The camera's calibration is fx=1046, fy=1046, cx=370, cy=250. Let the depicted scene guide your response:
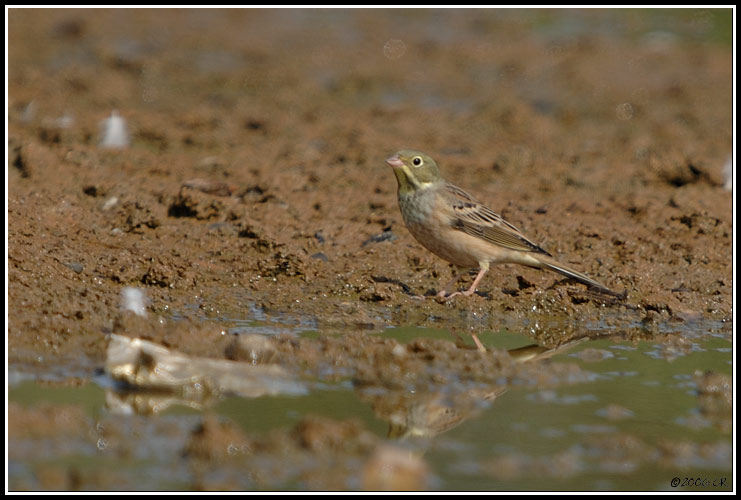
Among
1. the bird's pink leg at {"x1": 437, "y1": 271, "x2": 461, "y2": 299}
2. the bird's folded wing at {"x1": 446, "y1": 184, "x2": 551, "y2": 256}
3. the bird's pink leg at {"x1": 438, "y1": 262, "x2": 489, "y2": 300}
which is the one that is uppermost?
the bird's folded wing at {"x1": 446, "y1": 184, "x2": 551, "y2": 256}

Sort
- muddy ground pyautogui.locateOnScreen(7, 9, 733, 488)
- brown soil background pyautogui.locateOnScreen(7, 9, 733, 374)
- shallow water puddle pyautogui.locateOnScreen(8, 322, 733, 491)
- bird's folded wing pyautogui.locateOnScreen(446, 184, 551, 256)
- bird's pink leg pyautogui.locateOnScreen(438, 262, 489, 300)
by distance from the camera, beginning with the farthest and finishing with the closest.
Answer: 1. bird's folded wing pyautogui.locateOnScreen(446, 184, 551, 256)
2. bird's pink leg pyautogui.locateOnScreen(438, 262, 489, 300)
3. brown soil background pyautogui.locateOnScreen(7, 9, 733, 374)
4. muddy ground pyautogui.locateOnScreen(7, 9, 733, 488)
5. shallow water puddle pyautogui.locateOnScreen(8, 322, 733, 491)

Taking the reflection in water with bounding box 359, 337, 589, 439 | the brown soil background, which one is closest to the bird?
the brown soil background

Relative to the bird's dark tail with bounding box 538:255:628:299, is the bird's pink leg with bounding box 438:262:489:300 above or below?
below

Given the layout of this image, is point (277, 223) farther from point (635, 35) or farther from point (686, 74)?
point (635, 35)

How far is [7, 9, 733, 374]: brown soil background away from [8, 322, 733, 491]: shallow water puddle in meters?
0.96

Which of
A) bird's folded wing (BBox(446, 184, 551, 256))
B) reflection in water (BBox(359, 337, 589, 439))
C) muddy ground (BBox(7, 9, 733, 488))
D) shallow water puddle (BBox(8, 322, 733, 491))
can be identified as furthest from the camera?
bird's folded wing (BBox(446, 184, 551, 256))

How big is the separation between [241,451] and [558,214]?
20.6 feet

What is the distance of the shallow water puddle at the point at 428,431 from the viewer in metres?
5.07

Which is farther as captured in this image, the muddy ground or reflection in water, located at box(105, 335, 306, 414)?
the muddy ground

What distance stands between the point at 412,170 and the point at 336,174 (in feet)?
9.51

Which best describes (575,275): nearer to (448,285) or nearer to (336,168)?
(448,285)

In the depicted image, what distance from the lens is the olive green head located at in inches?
355

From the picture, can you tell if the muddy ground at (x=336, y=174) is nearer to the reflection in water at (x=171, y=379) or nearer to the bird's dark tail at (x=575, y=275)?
the bird's dark tail at (x=575, y=275)

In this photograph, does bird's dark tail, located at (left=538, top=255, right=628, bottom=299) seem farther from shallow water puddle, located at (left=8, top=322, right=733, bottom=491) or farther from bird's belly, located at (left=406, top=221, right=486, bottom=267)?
shallow water puddle, located at (left=8, top=322, right=733, bottom=491)
